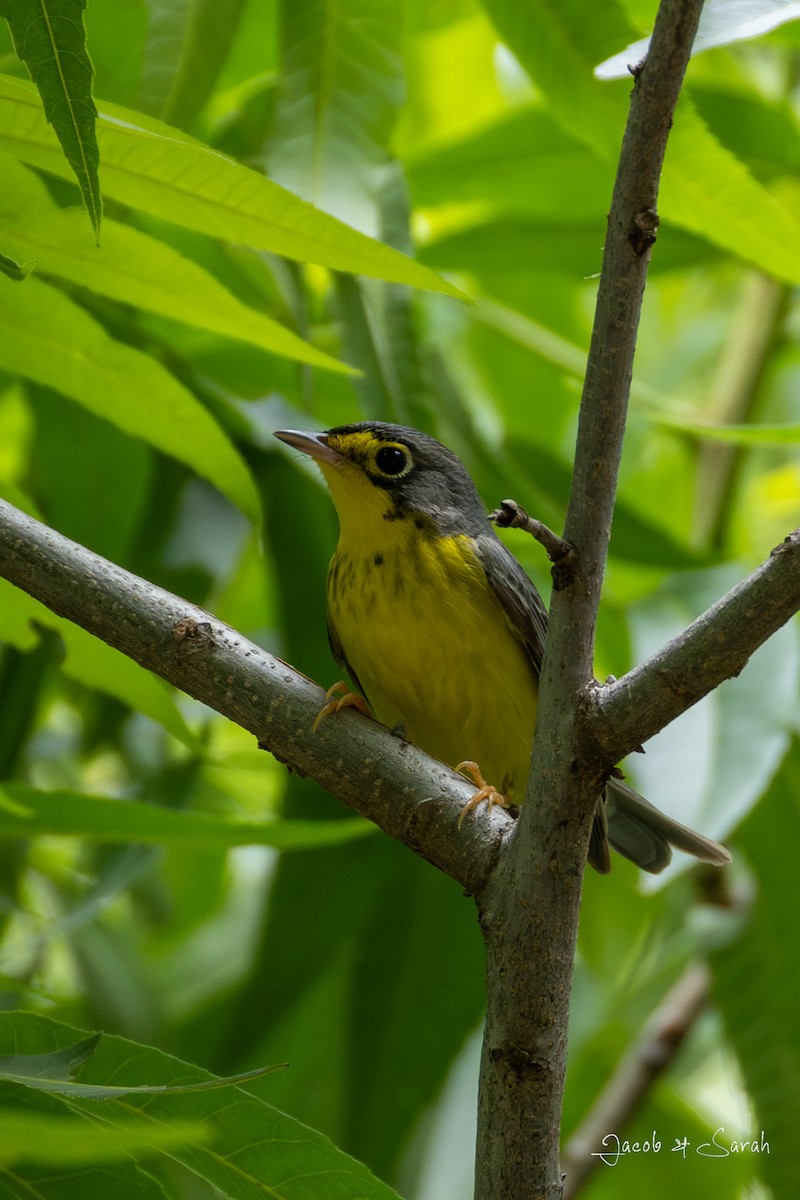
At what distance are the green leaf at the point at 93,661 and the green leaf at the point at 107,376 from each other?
42cm

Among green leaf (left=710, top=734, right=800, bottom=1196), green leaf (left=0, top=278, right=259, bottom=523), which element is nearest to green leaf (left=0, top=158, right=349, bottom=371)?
green leaf (left=0, top=278, right=259, bottom=523)

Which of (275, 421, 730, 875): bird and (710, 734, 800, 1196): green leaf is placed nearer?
(275, 421, 730, 875): bird

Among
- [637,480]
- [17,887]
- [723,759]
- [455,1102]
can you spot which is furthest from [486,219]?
[455,1102]

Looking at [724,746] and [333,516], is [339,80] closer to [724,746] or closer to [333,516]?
[333,516]

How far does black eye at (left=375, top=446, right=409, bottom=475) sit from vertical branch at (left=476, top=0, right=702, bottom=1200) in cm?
194

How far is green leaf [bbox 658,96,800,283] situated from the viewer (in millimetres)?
2633

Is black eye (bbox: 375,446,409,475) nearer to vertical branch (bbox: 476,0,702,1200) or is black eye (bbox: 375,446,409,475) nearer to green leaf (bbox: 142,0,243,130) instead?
green leaf (bbox: 142,0,243,130)

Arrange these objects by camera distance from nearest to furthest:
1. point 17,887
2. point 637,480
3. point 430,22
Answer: point 17,887 → point 430,22 → point 637,480

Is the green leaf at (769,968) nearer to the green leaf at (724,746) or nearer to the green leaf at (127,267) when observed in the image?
the green leaf at (724,746)

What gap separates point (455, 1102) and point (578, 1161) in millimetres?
584

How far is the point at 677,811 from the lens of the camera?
312 cm

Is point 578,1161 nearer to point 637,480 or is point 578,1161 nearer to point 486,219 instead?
point 637,480

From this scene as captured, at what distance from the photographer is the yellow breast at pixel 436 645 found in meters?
3.44

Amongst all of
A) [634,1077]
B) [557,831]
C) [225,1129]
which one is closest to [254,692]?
[557,831]
